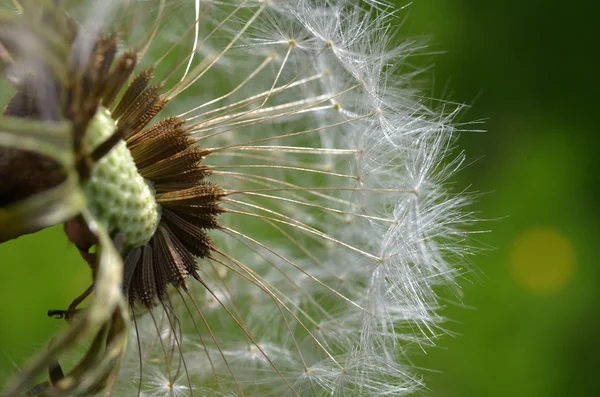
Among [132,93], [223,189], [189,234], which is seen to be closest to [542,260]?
[223,189]

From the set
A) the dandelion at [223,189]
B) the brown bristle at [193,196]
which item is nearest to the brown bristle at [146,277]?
the dandelion at [223,189]

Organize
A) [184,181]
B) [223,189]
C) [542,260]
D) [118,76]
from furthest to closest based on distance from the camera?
[542,260] < [223,189] < [184,181] < [118,76]

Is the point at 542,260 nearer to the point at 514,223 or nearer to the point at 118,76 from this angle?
the point at 514,223

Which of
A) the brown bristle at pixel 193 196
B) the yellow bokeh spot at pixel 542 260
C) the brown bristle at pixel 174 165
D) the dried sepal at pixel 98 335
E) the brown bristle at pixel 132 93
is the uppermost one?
the brown bristle at pixel 132 93

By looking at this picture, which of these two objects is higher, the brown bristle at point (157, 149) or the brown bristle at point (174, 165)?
the brown bristle at point (157, 149)

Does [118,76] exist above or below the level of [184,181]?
above

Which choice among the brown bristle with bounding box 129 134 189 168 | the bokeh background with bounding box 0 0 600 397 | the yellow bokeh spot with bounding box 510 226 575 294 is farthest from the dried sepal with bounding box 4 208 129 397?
the yellow bokeh spot with bounding box 510 226 575 294

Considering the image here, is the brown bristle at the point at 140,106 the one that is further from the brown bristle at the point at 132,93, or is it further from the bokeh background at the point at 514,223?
the bokeh background at the point at 514,223

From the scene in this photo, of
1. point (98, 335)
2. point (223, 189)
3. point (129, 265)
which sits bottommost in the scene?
point (98, 335)

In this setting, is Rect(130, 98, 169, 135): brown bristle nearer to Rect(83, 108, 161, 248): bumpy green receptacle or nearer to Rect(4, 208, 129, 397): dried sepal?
Rect(83, 108, 161, 248): bumpy green receptacle
